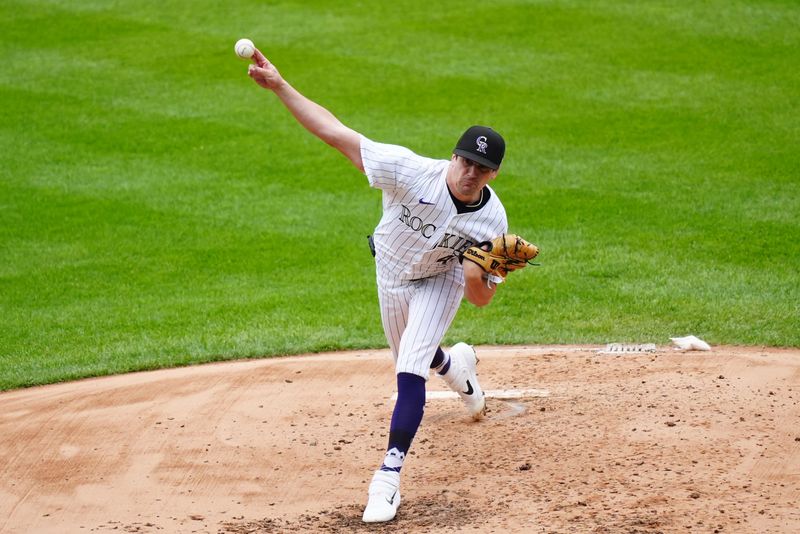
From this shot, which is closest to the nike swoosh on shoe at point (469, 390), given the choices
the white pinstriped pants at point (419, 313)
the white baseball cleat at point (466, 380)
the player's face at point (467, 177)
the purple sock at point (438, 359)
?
the white baseball cleat at point (466, 380)

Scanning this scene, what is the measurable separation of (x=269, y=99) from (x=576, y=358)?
23.9 feet

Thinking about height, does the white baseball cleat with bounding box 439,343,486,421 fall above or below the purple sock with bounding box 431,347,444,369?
below

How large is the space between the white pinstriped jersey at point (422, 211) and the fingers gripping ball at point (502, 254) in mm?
154

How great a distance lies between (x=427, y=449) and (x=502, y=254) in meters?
1.43

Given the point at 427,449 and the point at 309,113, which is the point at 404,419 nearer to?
the point at 427,449

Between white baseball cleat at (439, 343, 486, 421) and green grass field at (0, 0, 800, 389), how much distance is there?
1.73m

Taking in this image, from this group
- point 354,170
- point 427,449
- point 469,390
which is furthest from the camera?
point 354,170

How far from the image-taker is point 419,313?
5.40 m

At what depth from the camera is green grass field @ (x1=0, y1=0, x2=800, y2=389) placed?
8375mm

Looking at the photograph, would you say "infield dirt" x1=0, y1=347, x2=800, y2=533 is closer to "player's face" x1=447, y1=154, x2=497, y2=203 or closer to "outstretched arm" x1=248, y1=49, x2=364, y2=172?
"player's face" x1=447, y1=154, x2=497, y2=203

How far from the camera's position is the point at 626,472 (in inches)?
210

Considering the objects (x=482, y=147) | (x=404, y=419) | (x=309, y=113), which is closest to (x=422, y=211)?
(x=482, y=147)

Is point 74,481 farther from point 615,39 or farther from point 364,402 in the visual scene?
point 615,39

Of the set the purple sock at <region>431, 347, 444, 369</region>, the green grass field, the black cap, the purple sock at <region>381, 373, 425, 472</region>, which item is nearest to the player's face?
the black cap
